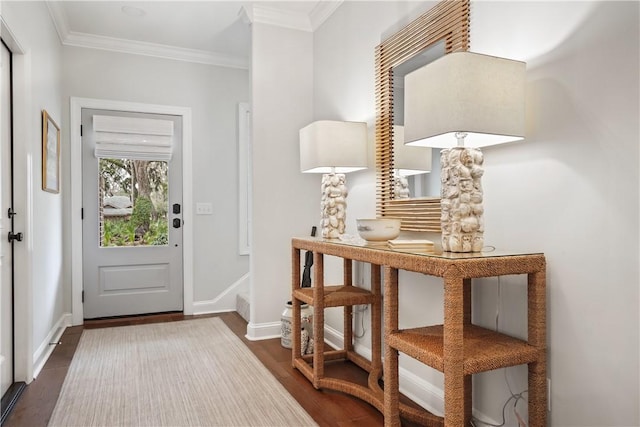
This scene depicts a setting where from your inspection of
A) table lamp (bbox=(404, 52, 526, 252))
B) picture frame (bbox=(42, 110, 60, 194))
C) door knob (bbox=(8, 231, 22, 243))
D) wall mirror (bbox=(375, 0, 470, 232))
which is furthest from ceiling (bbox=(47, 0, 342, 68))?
table lamp (bbox=(404, 52, 526, 252))

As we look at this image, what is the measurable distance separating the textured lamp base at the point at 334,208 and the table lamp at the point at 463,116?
39.0 inches

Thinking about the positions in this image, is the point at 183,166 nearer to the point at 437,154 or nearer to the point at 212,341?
the point at 212,341

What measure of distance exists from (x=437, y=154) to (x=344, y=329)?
1400 millimetres

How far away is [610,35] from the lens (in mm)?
1390

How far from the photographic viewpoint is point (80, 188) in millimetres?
3898

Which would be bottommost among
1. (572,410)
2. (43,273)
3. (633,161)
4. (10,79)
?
(572,410)

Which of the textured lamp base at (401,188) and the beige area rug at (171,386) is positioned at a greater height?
the textured lamp base at (401,188)

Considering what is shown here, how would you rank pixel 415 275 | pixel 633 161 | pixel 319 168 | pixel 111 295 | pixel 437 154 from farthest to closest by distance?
1. pixel 111 295
2. pixel 319 168
3. pixel 415 275
4. pixel 437 154
5. pixel 633 161

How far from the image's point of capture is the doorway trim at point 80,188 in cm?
387

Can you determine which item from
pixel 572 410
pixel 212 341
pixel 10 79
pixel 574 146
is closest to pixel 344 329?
pixel 212 341

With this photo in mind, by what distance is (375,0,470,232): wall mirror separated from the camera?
2025 mm

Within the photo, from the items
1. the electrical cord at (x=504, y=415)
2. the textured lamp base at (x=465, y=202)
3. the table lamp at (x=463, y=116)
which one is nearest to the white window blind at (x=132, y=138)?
the table lamp at (x=463, y=116)

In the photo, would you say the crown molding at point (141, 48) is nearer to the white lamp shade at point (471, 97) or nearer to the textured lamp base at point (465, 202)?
the white lamp shade at point (471, 97)

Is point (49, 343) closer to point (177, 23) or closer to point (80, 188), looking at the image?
point (80, 188)
